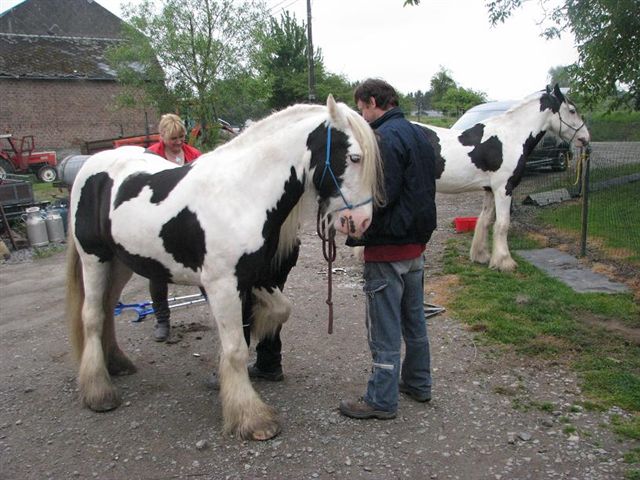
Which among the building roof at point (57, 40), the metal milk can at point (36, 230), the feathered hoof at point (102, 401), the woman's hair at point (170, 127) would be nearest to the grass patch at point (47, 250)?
the metal milk can at point (36, 230)

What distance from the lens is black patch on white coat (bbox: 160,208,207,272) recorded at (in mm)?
2953

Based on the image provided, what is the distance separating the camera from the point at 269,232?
297cm

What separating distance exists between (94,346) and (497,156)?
489 cm

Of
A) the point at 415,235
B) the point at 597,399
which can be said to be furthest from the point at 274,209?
the point at 597,399

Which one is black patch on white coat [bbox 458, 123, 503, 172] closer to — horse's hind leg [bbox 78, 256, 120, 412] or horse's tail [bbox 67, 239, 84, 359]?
horse's hind leg [bbox 78, 256, 120, 412]

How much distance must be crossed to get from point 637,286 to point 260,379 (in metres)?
4.04

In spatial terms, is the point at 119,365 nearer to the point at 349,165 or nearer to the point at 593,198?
the point at 349,165

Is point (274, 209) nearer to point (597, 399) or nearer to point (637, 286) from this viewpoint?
point (597, 399)

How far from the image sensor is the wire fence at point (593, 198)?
683 cm

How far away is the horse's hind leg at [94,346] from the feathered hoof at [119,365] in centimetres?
29

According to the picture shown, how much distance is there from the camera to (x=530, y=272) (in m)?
6.06

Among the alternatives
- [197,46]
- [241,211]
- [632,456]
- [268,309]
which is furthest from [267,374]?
[197,46]

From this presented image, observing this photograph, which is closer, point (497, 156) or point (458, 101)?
point (497, 156)

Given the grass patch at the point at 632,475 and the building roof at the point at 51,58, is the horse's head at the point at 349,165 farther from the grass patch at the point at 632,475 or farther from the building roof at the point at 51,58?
the building roof at the point at 51,58
